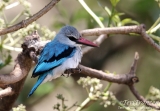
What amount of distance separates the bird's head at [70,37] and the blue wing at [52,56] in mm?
26

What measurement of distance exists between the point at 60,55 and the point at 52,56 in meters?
0.04

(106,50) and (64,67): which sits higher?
(64,67)

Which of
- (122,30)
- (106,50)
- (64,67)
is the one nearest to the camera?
(122,30)

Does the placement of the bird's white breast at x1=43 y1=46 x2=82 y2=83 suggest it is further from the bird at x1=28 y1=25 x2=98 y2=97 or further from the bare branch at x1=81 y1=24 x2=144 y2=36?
the bare branch at x1=81 y1=24 x2=144 y2=36

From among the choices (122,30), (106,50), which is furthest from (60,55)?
(106,50)

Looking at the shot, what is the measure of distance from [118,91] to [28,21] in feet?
5.44

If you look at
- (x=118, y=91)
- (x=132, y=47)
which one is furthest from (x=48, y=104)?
(x=132, y=47)

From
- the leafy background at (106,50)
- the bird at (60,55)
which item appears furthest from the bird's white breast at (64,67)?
the leafy background at (106,50)

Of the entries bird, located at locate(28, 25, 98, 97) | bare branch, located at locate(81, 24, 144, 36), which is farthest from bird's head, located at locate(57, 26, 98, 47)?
bare branch, located at locate(81, 24, 144, 36)

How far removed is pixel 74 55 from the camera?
1.48 m

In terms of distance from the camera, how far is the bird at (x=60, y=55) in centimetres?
140

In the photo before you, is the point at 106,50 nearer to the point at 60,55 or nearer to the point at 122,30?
the point at 60,55

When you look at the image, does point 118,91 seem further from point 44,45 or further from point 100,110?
point 44,45

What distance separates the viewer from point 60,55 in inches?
59.4
